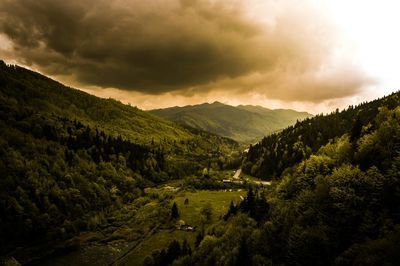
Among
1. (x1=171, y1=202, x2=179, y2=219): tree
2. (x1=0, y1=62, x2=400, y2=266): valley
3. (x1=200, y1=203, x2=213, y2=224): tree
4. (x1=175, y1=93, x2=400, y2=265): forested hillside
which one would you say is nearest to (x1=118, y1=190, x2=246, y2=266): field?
(x1=0, y1=62, x2=400, y2=266): valley

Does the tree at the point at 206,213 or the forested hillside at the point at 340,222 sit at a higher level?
the forested hillside at the point at 340,222

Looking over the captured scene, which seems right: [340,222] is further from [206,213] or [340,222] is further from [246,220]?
[206,213]

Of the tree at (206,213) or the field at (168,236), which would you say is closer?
the field at (168,236)

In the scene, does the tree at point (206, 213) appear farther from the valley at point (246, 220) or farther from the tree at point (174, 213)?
the tree at point (174, 213)

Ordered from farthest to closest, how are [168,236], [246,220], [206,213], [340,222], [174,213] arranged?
1. [206,213]
2. [174,213]
3. [168,236]
4. [246,220]
5. [340,222]

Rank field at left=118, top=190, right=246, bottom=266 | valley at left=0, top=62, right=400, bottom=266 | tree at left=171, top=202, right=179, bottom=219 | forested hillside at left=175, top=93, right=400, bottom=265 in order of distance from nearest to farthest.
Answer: forested hillside at left=175, top=93, right=400, bottom=265
valley at left=0, top=62, right=400, bottom=266
field at left=118, top=190, right=246, bottom=266
tree at left=171, top=202, right=179, bottom=219

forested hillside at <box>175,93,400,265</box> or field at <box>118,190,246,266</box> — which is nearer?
forested hillside at <box>175,93,400,265</box>

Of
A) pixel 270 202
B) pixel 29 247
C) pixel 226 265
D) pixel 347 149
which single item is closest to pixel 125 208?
pixel 29 247

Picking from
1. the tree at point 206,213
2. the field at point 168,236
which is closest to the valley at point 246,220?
the field at point 168,236

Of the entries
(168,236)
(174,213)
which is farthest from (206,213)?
(168,236)

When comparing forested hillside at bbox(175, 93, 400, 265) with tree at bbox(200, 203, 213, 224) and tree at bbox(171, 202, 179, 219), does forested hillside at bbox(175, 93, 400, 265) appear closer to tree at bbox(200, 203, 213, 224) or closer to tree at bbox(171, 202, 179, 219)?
tree at bbox(200, 203, 213, 224)

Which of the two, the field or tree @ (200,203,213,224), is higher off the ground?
tree @ (200,203,213,224)

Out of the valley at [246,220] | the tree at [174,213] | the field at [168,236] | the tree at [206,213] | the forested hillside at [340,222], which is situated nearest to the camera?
the forested hillside at [340,222]

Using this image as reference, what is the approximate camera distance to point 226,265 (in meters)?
81.2
